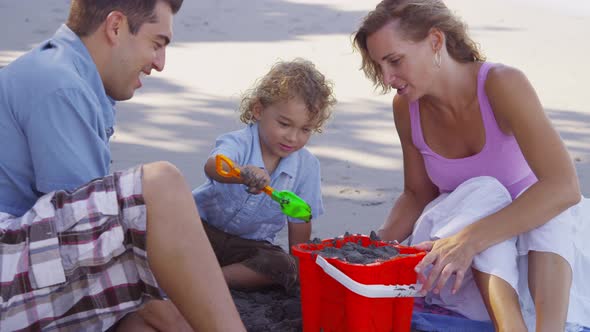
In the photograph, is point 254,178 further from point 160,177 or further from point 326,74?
point 326,74

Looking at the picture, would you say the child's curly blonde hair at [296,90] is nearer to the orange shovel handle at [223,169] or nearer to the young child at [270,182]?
the young child at [270,182]

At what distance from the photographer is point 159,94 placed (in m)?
4.38

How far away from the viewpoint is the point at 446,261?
2004 mm

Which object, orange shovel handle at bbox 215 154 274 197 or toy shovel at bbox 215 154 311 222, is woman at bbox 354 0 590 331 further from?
orange shovel handle at bbox 215 154 274 197

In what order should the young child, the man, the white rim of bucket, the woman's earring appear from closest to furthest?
the man, the white rim of bucket, the woman's earring, the young child

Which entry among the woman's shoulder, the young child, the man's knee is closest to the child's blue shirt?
the young child

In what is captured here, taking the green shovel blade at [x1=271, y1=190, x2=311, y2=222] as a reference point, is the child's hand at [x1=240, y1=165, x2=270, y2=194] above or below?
above

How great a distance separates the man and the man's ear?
0.38ft

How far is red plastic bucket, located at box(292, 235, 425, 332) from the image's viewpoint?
1.91 metres

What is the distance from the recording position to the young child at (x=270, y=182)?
2.47 meters

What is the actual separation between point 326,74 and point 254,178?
254cm

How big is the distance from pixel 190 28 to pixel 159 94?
151 cm

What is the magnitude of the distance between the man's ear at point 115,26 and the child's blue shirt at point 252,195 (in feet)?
1.84

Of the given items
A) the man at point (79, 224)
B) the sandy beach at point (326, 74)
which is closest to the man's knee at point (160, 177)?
the man at point (79, 224)
